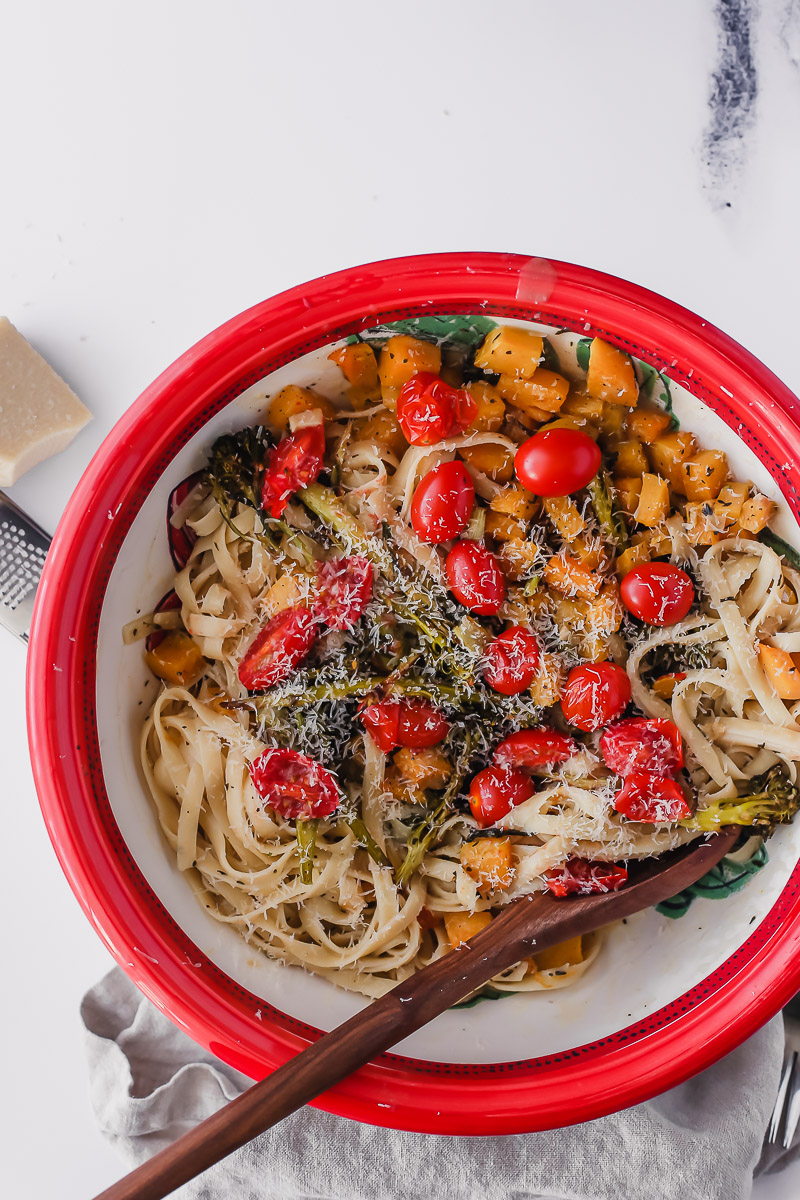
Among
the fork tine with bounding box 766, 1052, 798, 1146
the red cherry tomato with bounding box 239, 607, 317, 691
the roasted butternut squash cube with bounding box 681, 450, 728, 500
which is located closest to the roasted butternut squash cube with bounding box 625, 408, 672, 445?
the roasted butternut squash cube with bounding box 681, 450, 728, 500

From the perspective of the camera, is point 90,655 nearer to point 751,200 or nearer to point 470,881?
point 470,881

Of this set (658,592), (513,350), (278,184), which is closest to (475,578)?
(658,592)

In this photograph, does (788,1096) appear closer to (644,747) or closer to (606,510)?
(644,747)

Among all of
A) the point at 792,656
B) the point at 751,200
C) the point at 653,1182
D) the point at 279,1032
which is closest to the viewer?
the point at 279,1032

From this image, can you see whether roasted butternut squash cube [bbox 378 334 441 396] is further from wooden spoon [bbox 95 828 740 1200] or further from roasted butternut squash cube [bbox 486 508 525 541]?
wooden spoon [bbox 95 828 740 1200]

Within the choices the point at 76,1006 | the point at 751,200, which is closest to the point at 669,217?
the point at 751,200

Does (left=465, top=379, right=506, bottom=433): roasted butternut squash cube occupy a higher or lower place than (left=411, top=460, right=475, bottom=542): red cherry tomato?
higher

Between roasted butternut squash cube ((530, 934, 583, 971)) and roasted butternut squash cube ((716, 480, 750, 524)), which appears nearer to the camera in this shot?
roasted butternut squash cube ((716, 480, 750, 524))
